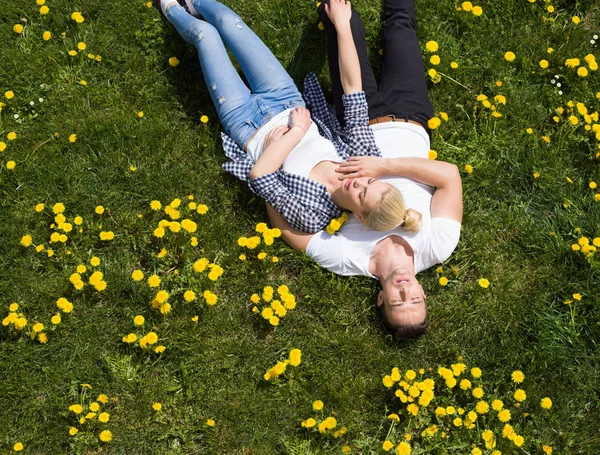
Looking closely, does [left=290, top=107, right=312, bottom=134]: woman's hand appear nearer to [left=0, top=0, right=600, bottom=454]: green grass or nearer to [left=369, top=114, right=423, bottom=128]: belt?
[left=369, top=114, right=423, bottom=128]: belt

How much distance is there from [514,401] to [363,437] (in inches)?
41.6

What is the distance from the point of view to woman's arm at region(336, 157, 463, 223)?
13.9ft

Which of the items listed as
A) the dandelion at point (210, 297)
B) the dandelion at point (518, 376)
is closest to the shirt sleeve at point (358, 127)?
the dandelion at point (210, 297)

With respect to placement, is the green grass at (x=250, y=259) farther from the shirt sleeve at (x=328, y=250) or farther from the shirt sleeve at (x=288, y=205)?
the shirt sleeve at (x=288, y=205)

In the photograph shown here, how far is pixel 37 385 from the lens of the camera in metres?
3.97

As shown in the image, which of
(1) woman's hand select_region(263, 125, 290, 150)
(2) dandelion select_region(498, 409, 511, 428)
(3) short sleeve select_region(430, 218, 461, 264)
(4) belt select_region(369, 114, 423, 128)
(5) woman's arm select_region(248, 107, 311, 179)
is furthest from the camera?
(4) belt select_region(369, 114, 423, 128)

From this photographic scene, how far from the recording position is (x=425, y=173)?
Result: 4242mm

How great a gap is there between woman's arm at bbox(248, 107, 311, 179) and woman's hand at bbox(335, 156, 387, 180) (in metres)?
0.38

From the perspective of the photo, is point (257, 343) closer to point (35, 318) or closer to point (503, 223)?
point (35, 318)

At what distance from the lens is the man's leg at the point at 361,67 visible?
4590 millimetres

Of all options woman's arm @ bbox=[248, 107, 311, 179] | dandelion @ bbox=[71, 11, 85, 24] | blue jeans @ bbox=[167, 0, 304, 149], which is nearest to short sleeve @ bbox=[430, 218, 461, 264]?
woman's arm @ bbox=[248, 107, 311, 179]

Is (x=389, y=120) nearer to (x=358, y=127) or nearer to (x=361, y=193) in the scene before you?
(x=358, y=127)

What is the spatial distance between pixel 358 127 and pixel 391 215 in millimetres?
842

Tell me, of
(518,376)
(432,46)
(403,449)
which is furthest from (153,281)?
(432,46)
